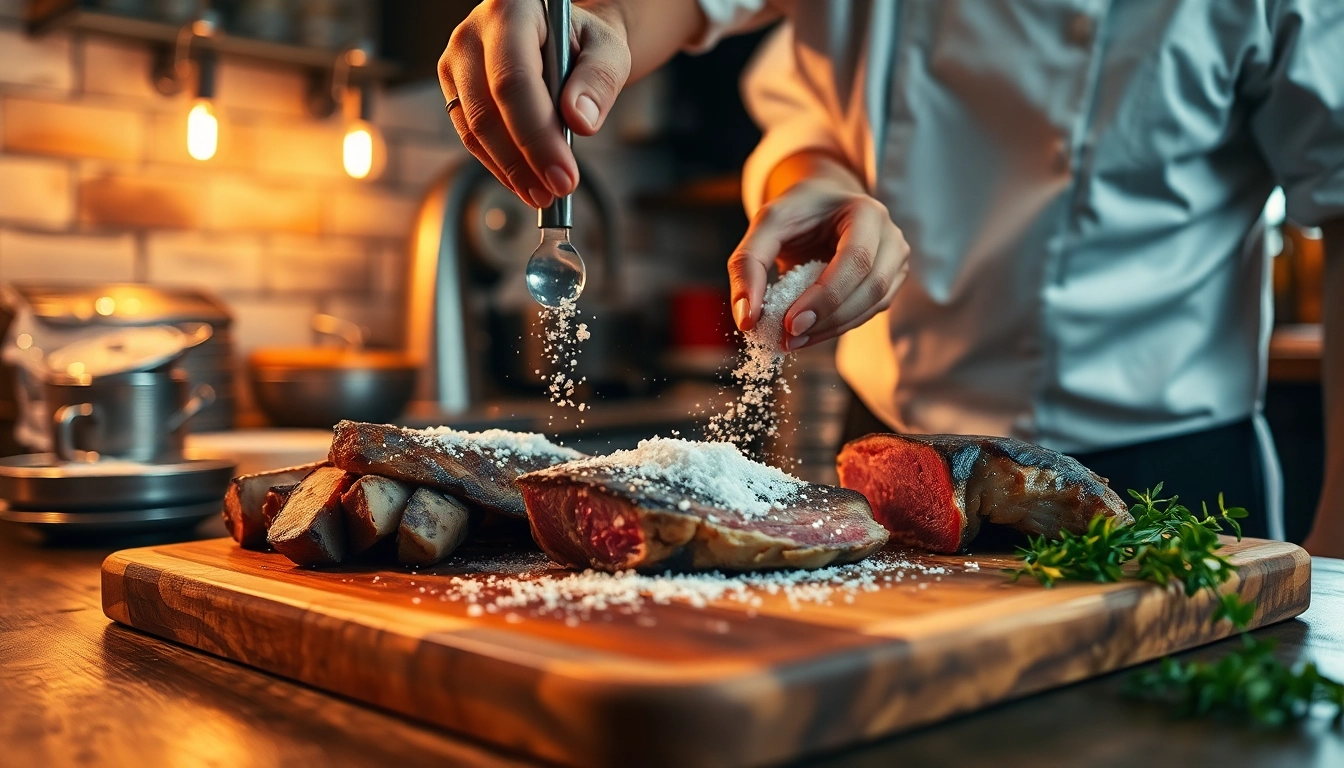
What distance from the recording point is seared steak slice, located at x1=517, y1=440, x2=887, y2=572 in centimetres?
90

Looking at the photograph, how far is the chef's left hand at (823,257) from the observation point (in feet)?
3.76

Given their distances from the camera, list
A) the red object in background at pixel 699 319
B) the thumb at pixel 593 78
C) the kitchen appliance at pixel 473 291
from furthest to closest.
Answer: the red object in background at pixel 699 319, the kitchen appliance at pixel 473 291, the thumb at pixel 593 78

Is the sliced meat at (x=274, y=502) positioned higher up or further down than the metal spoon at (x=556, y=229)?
further down

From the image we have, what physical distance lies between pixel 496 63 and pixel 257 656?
1.69 feet

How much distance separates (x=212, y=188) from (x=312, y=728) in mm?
2687

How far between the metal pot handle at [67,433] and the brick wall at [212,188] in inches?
60.6

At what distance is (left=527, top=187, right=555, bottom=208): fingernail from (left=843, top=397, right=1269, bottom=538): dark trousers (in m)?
0.87

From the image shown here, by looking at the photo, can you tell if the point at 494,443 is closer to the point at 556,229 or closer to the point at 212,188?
the point at 556,229

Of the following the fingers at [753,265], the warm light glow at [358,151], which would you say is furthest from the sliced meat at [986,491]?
the warm light glow at [358,151]

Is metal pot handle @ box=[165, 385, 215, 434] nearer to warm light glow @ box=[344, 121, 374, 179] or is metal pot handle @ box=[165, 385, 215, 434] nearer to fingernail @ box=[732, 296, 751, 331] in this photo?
fingernail @ box=[732, 296, 751, 331]

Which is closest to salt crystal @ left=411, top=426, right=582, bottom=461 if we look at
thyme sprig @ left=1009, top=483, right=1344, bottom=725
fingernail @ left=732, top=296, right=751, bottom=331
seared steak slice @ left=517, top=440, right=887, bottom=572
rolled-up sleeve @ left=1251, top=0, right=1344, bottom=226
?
seared steak slice @ left=517, top=440, right=887, bottom=572

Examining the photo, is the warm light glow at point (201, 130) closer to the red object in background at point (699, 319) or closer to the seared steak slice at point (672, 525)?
the red object in background at point (699, 319)

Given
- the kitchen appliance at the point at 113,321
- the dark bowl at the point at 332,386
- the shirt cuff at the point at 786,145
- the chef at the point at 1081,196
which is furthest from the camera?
the dark bowl at the point at 332,386

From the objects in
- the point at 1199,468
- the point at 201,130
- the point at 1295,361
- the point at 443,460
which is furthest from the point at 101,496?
the point at 1295,361
